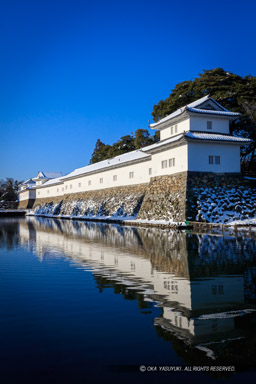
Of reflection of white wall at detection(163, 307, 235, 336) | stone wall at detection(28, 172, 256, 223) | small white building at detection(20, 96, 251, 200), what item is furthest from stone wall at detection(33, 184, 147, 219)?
reflection of white wall at detection(163, 307, 235, 336)

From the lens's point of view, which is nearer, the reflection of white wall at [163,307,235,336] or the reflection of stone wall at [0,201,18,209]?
the reflection of white wall at [163,307,235,336]

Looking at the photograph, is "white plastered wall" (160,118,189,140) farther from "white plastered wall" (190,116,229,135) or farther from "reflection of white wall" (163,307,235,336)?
"reflection of white wall" (163,307,235,336)

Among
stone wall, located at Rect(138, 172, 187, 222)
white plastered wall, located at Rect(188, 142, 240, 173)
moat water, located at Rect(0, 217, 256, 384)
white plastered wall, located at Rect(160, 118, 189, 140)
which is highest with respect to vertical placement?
white plastered wall, located at Rect(160, 118, 189, 140)

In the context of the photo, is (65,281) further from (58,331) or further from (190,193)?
(190,193)

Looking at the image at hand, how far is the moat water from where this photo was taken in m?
3.32

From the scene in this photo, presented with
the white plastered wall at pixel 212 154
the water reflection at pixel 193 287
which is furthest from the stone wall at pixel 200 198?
the water reflection at pixel 193 287

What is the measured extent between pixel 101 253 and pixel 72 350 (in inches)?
296

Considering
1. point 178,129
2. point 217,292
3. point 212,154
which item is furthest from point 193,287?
point 178,129

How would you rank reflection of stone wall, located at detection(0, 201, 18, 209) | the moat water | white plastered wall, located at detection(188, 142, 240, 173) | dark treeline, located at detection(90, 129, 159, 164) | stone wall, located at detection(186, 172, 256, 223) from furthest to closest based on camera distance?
reflection of stone wall, located at detection(0, 201, 18, 209) → dark treeline, located at detection(90, 129, 159, 164) → white plastered wall, located at detection(188, 142, 240, 173) → stone wall, located at detection(186, 172, 256, 223) → the moat water

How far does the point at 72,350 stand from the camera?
3754mm

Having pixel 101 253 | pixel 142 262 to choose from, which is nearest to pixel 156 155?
pixel 101 253

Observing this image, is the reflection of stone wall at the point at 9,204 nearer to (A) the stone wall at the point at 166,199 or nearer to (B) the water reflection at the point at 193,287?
(A) the stone wall at the point at 166,199

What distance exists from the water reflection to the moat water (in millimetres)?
14

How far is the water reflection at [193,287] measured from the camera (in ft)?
12.6
